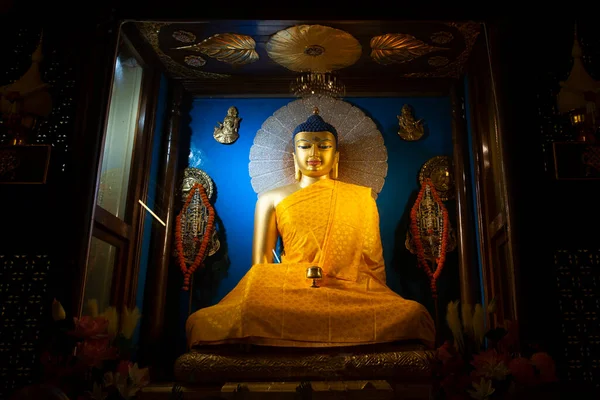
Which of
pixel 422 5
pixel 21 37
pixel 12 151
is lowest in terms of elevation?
pixel 12 151

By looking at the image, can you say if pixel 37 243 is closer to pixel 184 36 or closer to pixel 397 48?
pixel 184 36

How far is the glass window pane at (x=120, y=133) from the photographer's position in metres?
3.66

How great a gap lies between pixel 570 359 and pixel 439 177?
223cm

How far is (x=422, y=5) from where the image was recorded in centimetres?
339

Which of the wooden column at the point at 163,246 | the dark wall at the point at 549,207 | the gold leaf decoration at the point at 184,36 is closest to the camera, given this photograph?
the dark wall at the point at 549,207

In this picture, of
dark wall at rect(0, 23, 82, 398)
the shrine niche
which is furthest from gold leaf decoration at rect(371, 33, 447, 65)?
dark wall at rect(0, 23, 82, 398)

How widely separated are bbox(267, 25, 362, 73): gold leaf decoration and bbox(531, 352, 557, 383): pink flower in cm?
241

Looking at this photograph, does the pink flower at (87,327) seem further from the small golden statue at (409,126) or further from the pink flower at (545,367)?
the small golden statue at (409,126)

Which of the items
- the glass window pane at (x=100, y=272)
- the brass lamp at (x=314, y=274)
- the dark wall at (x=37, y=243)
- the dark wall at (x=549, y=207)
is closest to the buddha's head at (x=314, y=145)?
the brass lamp at (x=314, y=274)

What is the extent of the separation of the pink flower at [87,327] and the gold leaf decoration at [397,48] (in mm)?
2684

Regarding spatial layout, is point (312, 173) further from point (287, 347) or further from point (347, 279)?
point (287, 347)

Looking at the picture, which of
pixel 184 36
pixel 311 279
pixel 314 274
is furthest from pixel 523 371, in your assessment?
pixel 184 36

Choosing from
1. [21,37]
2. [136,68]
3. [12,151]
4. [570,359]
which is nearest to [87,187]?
[12,151]

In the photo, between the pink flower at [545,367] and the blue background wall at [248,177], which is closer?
the pink flower at [545,367]
